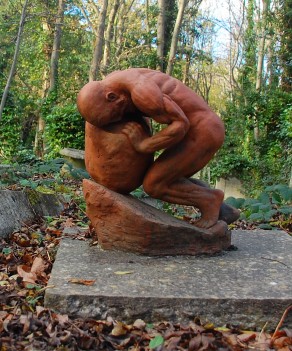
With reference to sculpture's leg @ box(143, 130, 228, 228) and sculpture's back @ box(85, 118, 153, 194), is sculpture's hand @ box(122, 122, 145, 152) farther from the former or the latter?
sculpture's leg @ box(143, 130, 228, 228)

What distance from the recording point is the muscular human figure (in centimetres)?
335

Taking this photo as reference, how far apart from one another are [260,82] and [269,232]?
17448 mm

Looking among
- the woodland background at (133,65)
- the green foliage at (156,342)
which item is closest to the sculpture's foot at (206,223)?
the green foliage at (156,342)

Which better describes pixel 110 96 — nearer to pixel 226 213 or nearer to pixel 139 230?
pixel 139 230

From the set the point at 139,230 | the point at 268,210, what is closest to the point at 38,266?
the point at 139,230

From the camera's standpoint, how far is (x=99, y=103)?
3.40 meters

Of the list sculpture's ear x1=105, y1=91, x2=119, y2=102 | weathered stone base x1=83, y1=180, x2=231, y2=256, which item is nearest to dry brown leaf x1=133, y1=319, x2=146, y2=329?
weathered stone base x1=83, y1=180, x2=231, y2=256

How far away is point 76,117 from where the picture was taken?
47.5ft

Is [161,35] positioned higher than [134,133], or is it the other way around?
[161,35]

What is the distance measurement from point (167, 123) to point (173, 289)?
1.20m

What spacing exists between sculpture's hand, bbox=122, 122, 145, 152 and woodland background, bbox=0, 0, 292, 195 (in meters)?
7.57

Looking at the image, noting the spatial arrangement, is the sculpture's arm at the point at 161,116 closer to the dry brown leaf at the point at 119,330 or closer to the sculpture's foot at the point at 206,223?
the sculpture's foot at the point at 206,223

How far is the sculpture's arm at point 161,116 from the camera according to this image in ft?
10.8

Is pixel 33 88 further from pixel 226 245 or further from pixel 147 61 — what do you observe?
pixel 226 245
